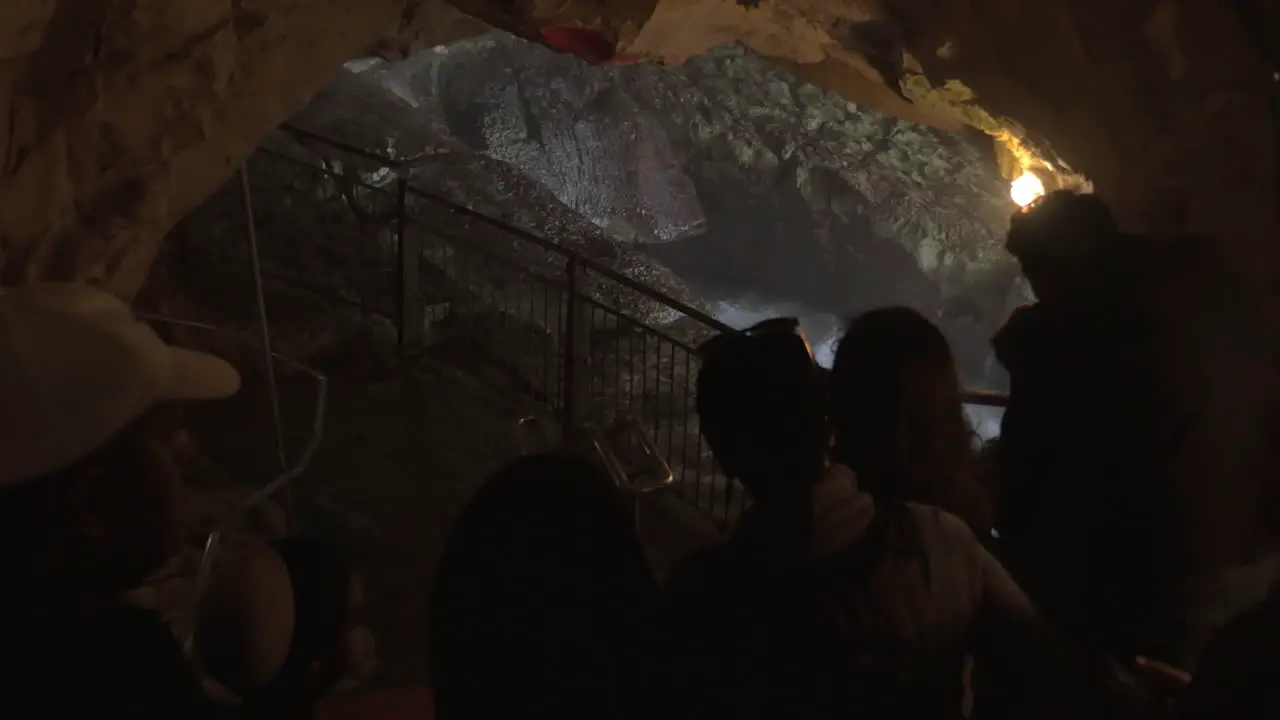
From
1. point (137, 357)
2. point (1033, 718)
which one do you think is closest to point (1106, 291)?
point (1033, 718)

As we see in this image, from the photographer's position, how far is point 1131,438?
1940mm

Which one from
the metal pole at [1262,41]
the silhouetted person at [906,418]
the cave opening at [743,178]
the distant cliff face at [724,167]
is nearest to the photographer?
the silhouetted person at [906,418]

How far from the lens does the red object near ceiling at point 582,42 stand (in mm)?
4824

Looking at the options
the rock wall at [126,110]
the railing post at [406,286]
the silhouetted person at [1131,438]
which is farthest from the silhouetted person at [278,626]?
the railing post at [406,286]

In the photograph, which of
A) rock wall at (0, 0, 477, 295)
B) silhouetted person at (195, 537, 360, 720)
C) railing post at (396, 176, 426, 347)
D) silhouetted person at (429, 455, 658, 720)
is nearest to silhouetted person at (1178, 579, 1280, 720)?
silhouetted person at (429, 455, 658, 720)

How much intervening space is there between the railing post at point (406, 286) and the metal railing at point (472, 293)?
1cm

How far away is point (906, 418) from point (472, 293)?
22.7ft

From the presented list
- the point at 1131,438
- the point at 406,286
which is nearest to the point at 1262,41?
the point at 1131,438

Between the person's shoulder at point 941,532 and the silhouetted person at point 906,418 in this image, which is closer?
the person's shoulder at point 941,532

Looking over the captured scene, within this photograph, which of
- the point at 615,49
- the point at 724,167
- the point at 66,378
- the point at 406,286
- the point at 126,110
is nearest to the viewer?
the point at 66,378

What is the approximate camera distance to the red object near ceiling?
4824mm

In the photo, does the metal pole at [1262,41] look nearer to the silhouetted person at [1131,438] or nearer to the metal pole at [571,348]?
the silhouetted person at [1131,438]

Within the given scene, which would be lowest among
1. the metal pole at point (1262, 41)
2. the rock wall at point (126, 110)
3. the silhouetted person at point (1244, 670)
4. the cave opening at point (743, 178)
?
the cave opening at point (743, 178)

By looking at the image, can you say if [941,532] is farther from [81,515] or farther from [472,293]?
[472,293]
